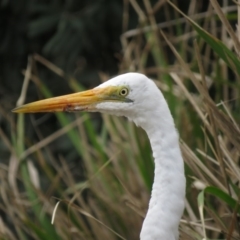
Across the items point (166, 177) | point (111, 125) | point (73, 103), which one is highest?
point (73, 103)

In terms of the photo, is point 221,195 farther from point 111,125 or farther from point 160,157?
point 111,125

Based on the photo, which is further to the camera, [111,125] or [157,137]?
[111,125]

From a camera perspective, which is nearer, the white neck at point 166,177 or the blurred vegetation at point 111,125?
the white neck at point 166,177

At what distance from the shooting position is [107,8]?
447cm

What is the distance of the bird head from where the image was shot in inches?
72.3

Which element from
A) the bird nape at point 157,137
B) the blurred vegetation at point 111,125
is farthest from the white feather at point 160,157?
the blurred vegetation at point 111,125

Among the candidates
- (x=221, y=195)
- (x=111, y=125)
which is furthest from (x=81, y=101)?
(x=111, y=125)

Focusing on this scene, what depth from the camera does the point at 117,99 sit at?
187 cm

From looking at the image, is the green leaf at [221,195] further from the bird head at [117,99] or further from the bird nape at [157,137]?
the bird head at [117,99]

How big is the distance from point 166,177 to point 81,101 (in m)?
0.27

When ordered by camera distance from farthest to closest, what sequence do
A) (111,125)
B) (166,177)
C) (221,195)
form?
(111,125)
(221,195)
(166,177)

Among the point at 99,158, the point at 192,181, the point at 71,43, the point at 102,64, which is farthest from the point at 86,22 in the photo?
the point at 192,181

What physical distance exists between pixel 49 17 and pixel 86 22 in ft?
0.67

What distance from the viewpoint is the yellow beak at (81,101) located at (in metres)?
1.87
